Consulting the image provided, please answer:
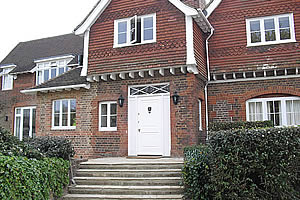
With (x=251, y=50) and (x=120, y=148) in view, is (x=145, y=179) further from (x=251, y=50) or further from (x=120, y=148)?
(x=251, y=50)

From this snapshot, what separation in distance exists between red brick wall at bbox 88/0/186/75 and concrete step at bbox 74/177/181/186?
468 cm

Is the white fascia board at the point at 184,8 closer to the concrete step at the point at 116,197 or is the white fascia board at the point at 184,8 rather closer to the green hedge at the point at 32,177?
the concrete step at the point at 116,197

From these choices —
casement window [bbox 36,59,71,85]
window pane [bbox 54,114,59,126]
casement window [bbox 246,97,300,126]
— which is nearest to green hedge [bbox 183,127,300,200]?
casement window [bbox 246,97,300,126]

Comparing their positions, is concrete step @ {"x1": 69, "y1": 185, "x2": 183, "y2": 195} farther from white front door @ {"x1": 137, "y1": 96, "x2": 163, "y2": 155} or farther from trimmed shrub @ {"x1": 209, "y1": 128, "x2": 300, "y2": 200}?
white front door @ {"x1": 137, "y1": 96, "x2": 163, "y2": 155}

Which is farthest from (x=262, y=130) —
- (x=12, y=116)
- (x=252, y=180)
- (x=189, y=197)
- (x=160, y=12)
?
(x=12, y=116)

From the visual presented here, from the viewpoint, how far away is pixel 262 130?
6.59 m

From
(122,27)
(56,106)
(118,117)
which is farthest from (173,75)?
(56,106)

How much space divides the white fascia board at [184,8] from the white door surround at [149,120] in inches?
115

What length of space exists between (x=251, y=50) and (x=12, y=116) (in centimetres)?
1580

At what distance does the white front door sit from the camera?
11.5 m

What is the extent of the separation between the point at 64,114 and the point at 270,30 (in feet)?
33.0

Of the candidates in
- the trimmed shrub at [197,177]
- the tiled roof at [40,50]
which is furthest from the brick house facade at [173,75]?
the tiled roof at [40,50]

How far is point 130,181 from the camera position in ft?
27.6

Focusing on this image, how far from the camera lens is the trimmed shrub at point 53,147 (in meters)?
8.48
